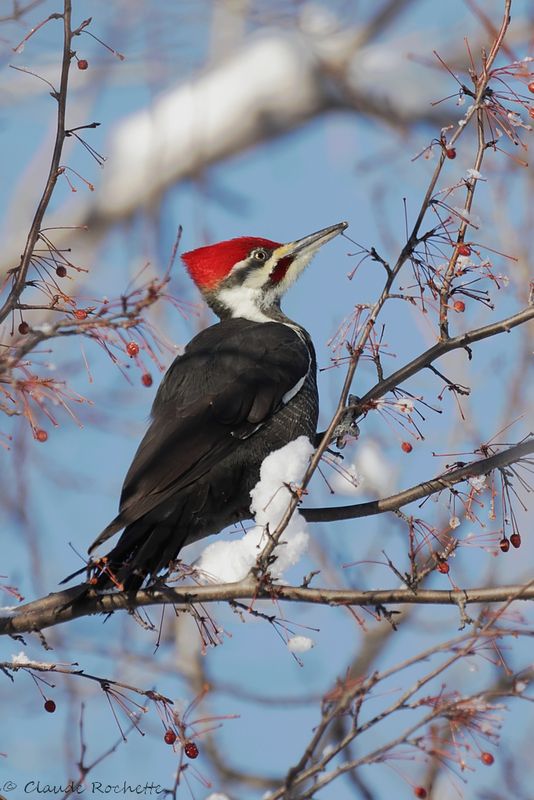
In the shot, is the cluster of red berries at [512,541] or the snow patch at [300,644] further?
the cluster of red berries at [512,541]

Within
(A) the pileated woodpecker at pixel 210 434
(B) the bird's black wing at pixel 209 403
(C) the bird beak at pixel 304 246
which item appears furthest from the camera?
(C) the bird beak at pixel 304 246

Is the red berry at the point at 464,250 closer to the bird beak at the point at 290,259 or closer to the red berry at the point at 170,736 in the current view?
the red berry at the point at 170,736

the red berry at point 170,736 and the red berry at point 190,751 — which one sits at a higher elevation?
the red berry at point 170,736

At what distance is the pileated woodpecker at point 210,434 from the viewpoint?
3535 mm

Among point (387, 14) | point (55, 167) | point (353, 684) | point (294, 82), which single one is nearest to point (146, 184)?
point (294, 82)

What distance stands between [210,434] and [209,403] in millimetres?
172

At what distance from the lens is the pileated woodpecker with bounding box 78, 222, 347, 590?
354 centimetres

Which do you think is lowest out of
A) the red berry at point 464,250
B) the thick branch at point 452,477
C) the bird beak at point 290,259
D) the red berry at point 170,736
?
the red berry at point 170,736

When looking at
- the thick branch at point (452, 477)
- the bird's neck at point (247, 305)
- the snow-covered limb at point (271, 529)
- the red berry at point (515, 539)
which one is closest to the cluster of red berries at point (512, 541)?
the red berry at point (515, 539)

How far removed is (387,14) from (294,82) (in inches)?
38.0

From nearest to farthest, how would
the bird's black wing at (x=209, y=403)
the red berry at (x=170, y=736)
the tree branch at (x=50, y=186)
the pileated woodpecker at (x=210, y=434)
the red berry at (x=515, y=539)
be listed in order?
the tree branch at (x=50, y=186), the red berry at (x=170, y=736), the red berry at (x=515, y=539), the pileated woodpecker at (x=210, y=434), the bird's black wing at (x=209, y=403)

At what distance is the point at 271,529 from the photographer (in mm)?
3357

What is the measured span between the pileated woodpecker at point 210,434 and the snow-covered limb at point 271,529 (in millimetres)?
246

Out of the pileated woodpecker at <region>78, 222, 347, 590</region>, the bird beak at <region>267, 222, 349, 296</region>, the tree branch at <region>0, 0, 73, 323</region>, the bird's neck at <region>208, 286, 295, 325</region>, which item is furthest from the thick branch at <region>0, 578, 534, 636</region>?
the bird beak at <region>267, 222, 349, 296</region>
